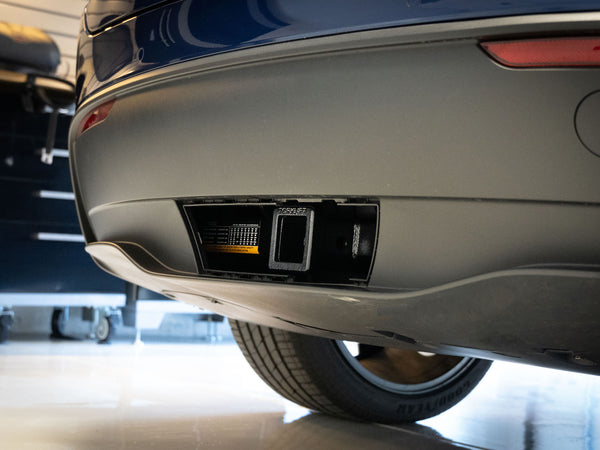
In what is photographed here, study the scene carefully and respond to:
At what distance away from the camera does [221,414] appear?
201 cm

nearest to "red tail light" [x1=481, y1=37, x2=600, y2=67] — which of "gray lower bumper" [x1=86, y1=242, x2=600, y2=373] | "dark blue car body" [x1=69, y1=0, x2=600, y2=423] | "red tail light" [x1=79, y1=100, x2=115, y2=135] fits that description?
"dark blue car body" [x1=69, y1=0, x2=600, y2=423]

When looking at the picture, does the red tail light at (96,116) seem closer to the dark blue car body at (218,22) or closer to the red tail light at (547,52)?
the dark blue car body at (218,22)

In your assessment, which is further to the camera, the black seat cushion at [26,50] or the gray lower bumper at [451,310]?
the black seat cushion at [26,50]

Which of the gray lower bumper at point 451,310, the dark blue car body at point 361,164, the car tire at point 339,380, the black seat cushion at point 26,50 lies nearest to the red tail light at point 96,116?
the dark blue car body at point 361,164

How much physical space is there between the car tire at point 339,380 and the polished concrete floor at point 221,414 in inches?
2.1

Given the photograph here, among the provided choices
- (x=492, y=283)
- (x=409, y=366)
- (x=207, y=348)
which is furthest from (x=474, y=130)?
(x=207, y=348)

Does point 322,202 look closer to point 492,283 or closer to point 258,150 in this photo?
point 258,150

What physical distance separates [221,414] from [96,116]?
3.38 ft

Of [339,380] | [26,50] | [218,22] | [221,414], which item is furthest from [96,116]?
[26,50]

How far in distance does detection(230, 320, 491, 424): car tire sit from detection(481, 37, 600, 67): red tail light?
3.38 ft

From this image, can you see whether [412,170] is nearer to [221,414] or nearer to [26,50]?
[221,414]

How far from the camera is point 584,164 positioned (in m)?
0.77

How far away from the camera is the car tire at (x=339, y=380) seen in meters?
1.73

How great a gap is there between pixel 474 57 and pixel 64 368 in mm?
2611
